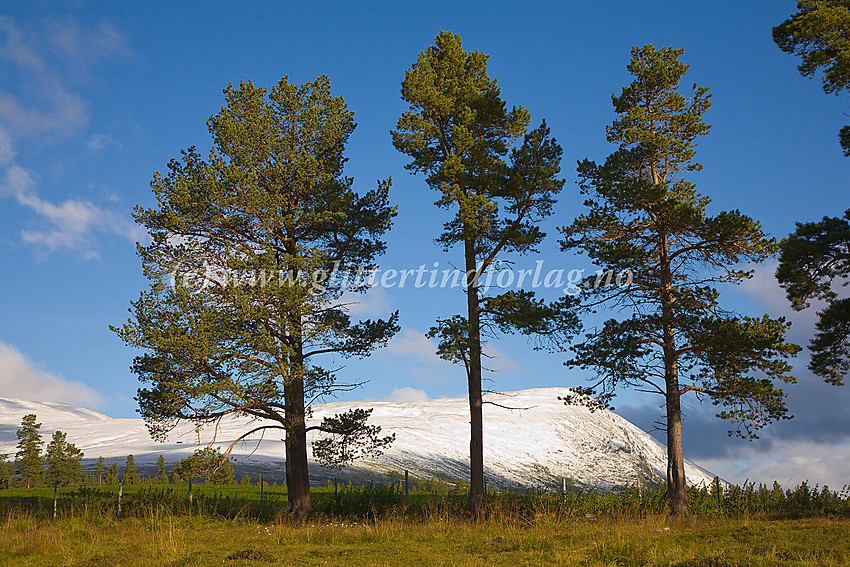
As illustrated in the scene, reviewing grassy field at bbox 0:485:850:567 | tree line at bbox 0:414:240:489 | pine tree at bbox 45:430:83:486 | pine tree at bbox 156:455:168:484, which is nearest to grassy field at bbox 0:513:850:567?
grassy field at bbox 0:485:850:567

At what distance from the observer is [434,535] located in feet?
45.9

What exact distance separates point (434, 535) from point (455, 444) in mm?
51643

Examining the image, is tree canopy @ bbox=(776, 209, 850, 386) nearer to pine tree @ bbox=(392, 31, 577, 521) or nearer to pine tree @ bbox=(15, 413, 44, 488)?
pine tree @ bbox=(392, 31, 577, 521)

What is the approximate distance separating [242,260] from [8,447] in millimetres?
65860

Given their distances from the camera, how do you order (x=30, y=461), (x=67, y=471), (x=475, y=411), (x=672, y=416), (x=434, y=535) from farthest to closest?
(x=30, y=461), (x=67, y=471), (x=672, y=416), (x=475, y=411), (x=434, y=535)

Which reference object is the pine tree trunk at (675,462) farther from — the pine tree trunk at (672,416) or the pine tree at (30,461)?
the pine tree at (30,461)

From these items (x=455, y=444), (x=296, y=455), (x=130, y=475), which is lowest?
(x=130, y=475)

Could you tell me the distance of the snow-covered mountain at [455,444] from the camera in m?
51.3

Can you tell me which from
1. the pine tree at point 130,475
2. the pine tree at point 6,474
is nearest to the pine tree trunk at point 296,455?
the pine tree at point 130,475

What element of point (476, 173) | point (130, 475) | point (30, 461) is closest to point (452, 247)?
point (476, 173)

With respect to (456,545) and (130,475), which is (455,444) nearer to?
(130,475)

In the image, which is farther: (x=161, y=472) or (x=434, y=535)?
(x=161, y=472)

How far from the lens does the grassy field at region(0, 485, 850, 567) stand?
10805mm

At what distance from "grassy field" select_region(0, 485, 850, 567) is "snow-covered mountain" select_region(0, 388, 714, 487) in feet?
70.7
